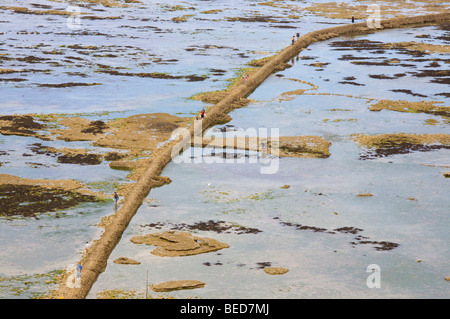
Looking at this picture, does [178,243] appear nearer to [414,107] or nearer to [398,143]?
[398,143]

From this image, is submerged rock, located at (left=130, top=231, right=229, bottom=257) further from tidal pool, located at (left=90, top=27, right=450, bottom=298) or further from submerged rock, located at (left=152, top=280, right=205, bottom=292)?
submerged rock, located at (left=152, top=280, right=205, bottom=292)

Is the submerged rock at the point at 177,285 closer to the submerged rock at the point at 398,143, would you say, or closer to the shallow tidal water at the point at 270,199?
the shallow tidal water at the point at 270,199

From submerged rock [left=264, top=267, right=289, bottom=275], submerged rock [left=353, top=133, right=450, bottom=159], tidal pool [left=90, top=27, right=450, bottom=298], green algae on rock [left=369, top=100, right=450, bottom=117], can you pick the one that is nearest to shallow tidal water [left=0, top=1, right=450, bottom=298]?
tidal pool [left=90, top=27, right=450, bottom=298]

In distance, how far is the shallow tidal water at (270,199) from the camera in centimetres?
2095

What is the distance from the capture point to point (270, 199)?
2725 centimetres

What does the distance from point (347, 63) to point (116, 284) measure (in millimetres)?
40354

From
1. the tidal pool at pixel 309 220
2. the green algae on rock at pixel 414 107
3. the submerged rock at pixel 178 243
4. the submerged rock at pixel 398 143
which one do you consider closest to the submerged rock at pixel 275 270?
the tidal pool at pixel 309 220

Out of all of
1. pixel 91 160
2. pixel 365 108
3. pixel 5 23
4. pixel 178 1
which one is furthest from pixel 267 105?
pixel 178 1

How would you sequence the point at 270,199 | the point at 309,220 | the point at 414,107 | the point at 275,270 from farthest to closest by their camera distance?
1. the point at 414,107
2. the point at 270,199
3. the point at 309,220
4. the point at 275,270

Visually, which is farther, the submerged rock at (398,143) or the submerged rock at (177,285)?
the submerged rock at (398,143)

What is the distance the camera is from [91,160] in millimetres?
30688

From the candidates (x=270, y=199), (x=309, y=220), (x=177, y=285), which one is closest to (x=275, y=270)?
(x=177, y=285)
